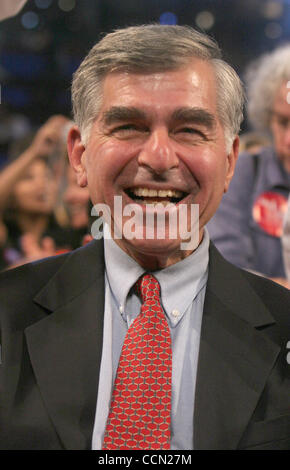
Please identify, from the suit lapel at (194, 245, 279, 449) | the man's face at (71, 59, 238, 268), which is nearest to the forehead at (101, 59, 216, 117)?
the man's face at (71, 59, 238, 268)

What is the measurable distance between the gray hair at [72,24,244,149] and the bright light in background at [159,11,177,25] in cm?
13

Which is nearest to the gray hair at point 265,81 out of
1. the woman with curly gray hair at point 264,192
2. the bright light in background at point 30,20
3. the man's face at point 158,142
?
the woman with curly gray hair at point 264,192

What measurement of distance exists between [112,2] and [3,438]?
986mm

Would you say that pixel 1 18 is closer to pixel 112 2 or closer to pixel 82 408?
pixel 112 2

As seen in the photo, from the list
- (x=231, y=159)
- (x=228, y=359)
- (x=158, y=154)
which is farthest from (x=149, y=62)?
(x=228, y=359)

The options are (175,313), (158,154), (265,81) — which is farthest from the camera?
(265,81)

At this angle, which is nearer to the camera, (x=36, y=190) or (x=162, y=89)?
(x=162, y=89)

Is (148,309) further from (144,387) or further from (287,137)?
(287,137)

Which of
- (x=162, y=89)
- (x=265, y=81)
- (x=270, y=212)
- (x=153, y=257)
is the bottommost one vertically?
(x=153, y=257)

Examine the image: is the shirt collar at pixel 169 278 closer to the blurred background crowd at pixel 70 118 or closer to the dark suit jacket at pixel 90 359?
the dark suit jacket at pixel 90 359

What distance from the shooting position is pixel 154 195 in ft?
3.45

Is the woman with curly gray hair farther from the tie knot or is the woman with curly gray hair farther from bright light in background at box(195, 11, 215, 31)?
the tie knot

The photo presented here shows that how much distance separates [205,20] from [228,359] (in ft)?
2.58

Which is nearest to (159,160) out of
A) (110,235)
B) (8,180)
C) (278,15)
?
(110,235)
